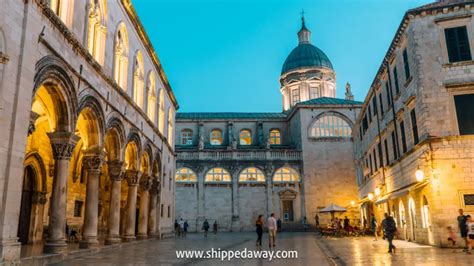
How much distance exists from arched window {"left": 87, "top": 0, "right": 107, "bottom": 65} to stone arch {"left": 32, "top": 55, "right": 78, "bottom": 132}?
10.6ft

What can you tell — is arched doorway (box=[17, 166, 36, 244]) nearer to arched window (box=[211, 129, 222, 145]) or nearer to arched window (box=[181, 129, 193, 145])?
arched window (box=[181, 129, 193, 145])

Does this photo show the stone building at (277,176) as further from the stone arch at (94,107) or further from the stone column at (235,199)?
the stone arch at (94,107)

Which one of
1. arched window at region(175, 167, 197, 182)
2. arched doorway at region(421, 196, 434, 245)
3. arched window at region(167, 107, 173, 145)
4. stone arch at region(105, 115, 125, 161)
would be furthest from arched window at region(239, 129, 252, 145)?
arched doorway at region(421, 196, 434, 245)

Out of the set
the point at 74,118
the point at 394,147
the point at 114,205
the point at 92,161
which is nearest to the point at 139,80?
the point at 114,205

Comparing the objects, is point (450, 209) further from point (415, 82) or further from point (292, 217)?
point (292, 217)

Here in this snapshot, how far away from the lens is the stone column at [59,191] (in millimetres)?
13648

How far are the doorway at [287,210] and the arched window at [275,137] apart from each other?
10865 mm

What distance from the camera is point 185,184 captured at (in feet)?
157

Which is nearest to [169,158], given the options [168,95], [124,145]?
[168,95]

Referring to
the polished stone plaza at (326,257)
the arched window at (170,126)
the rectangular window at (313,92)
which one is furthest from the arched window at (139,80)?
the rectangular window at (313,92)

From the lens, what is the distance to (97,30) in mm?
17734

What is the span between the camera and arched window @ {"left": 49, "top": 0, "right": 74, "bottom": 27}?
1409cm

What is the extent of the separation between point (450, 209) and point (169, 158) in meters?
23.5

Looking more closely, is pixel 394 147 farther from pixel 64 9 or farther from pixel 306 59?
pixel 306 59
